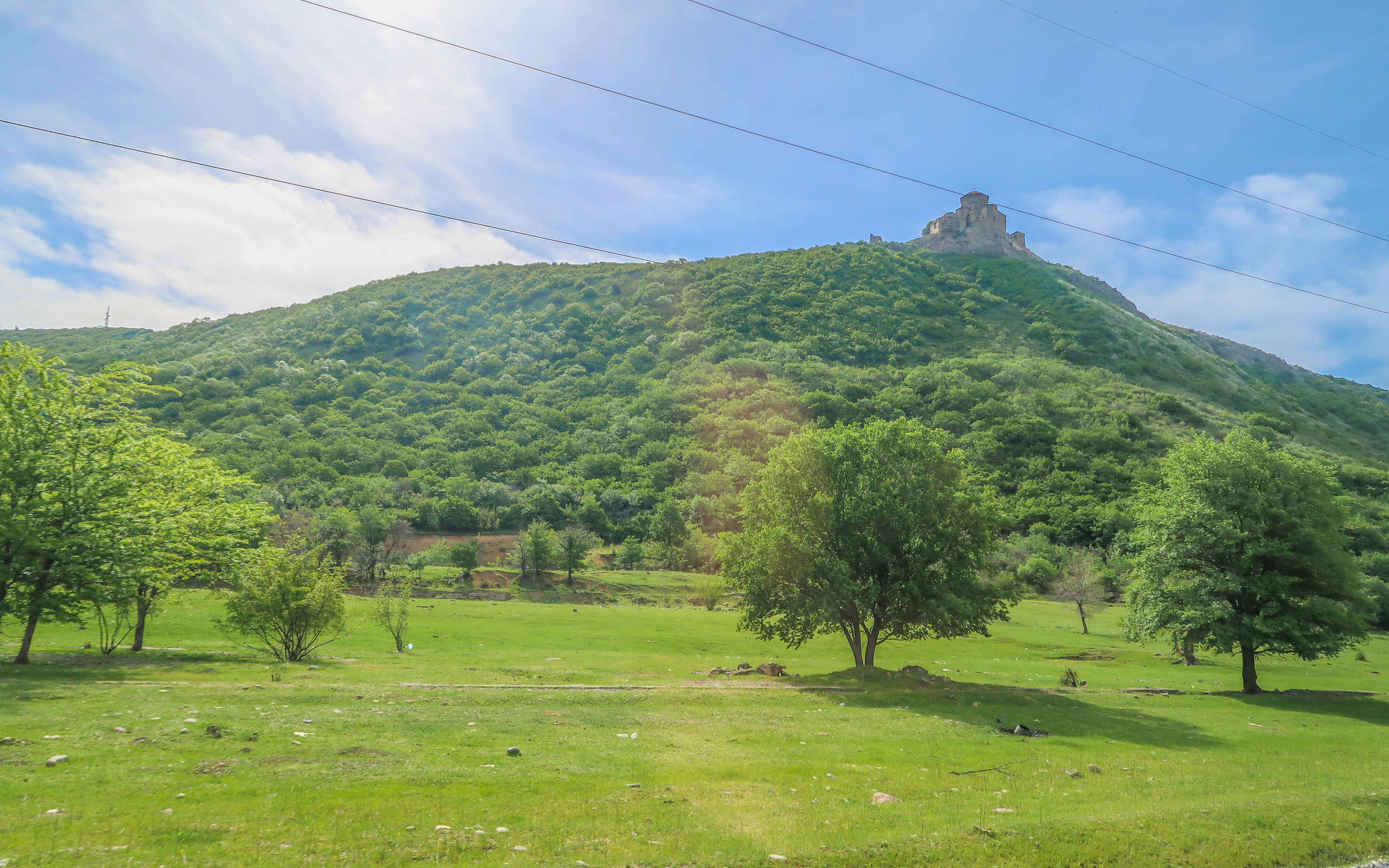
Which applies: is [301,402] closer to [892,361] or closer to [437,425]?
[437,425]

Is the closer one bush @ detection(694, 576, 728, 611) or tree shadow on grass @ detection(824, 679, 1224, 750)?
tree shadow on grass @ detection(824, 679, 1224, 750)

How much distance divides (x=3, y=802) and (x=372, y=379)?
160 metres

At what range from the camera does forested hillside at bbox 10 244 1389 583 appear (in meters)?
107

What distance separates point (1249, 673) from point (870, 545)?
58.8 ft

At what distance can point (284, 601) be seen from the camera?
26.2 m

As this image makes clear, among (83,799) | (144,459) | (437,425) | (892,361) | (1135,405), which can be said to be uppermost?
(892,361)

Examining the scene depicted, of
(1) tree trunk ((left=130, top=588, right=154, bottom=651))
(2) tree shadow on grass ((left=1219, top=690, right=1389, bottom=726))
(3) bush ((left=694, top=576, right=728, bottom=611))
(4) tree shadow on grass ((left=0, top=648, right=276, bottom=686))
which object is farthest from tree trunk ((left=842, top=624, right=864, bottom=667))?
(1) tree trunk ((left=130, top=588, right=154, bottom=651))

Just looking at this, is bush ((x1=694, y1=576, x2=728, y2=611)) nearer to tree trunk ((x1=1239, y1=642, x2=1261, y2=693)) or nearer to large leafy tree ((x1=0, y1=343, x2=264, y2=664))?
tree trunk ((x1=1239, y1=642, x2=1261, y2=693))

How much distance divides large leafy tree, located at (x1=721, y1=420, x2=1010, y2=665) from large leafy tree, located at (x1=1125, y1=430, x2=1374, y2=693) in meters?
7.60

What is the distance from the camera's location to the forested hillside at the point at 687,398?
107m

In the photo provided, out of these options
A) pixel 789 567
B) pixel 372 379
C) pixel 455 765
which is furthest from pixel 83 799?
pixel 372 379

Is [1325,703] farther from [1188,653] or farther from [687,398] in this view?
[687,398]

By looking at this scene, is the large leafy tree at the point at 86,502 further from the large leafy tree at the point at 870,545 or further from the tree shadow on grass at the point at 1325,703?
the tree shadow on grass at the point at 1325,703

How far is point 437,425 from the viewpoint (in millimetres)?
142875
